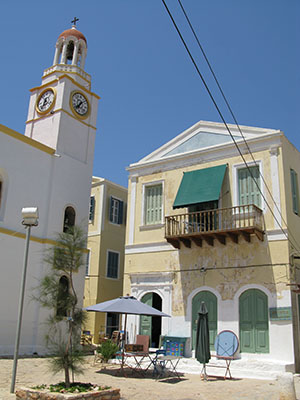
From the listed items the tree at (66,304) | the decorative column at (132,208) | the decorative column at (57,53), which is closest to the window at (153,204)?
the decorative column at (132,208)

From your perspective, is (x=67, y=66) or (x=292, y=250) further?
(x=67, y=66)

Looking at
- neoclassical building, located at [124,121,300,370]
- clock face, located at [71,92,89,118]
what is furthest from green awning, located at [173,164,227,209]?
clock face, located at [71,92,89,118]

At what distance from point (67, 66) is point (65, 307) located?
16.0 m

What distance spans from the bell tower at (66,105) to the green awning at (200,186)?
6141 mm

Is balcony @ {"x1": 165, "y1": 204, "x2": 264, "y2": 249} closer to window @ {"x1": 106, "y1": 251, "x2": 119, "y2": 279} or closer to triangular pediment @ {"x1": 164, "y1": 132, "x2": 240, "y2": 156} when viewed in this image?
triangular pediment @ {"x1": 164, "y1": 132, "x2": 240, "y2": 156}

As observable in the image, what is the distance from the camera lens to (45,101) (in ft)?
67.8

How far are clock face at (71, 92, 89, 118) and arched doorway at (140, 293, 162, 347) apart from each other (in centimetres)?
983

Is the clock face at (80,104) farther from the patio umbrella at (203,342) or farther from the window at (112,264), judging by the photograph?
the patio umbrella at (203,342)

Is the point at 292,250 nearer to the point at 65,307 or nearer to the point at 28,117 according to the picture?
the point at 65,307

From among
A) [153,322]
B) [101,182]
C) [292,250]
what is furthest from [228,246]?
[101,182]

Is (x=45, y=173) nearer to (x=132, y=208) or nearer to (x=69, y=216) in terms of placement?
(x=69, y=216)

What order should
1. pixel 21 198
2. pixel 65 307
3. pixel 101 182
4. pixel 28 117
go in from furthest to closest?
pixel 101 182 → pixel 28 117 → pixel 21 198 → pixel 65 307

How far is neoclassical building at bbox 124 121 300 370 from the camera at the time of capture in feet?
46.2

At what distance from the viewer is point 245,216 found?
15.3 m
